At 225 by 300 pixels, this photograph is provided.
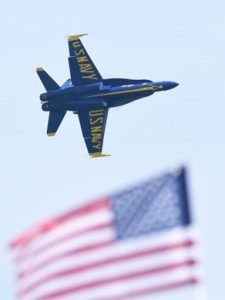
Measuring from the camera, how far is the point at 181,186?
88.8 feet

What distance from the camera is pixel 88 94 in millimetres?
96562

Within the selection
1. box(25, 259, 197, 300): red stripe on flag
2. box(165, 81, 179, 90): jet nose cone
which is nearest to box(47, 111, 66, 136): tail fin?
box(165, 81, 179, 90): jet nose cone

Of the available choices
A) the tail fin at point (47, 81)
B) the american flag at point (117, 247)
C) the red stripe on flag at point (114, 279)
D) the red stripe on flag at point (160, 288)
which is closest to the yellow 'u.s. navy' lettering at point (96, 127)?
the tail fin at point (47, 81)

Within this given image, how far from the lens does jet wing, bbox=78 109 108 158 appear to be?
99062 mm

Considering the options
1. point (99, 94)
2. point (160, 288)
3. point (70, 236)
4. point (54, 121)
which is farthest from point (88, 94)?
point (160, 288)

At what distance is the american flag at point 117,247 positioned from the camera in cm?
2616

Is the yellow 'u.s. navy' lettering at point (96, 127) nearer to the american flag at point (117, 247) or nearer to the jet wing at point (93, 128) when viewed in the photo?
the jet wing at point (93, 128)

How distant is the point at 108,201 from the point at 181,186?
2079 millimetres

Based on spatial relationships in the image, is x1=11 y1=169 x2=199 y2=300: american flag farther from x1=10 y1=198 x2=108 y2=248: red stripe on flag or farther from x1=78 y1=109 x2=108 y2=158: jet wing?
x1=78 y1=109 x2=108 y2=158: jet wing

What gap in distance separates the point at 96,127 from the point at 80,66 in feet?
22.6

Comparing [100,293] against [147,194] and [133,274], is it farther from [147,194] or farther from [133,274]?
[147,194]

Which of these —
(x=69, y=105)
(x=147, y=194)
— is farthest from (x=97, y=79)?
(x=147, y=194)

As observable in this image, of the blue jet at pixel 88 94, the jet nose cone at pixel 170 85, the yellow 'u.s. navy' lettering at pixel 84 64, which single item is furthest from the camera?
the yellow 'u.s. navy' lettering at pixel 84 64

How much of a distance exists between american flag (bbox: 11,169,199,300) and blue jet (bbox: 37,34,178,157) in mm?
65901
